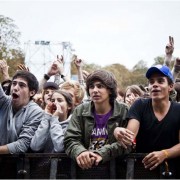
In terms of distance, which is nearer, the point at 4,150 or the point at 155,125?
the point at 155,125

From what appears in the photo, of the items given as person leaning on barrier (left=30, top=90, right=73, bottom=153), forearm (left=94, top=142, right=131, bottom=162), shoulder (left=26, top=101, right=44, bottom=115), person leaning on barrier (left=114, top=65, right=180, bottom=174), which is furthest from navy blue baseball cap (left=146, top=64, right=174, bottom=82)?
shoulder (left=26, top=101, right=44, bottom=115)

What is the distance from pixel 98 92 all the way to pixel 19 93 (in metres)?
0.86

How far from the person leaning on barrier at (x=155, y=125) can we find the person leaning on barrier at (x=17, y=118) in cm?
92

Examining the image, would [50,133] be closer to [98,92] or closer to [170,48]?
[98,92]

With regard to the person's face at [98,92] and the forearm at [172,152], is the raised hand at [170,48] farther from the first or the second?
the forearm at [172,152]

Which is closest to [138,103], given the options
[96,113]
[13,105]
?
[96,113]

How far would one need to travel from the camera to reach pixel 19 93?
4.12 meters

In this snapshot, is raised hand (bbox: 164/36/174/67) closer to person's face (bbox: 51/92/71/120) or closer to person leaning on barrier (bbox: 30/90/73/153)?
person's face (bbox: 51/92/71/120)

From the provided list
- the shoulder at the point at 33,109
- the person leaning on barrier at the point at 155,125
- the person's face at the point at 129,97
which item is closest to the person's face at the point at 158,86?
the person leaning on barrier at the point at 155,125

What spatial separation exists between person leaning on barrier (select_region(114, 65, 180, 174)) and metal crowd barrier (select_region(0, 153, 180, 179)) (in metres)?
0.10

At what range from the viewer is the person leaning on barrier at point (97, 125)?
133 inches

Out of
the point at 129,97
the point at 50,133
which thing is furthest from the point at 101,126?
the point at 129,97

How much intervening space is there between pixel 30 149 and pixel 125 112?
3.20 feet

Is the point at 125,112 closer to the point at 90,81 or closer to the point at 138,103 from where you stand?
the point at 138,103
